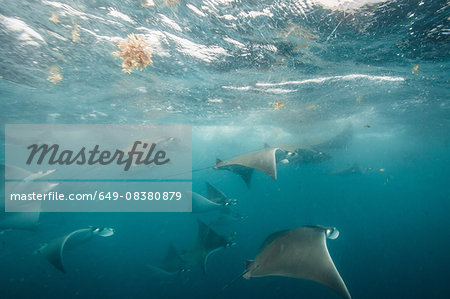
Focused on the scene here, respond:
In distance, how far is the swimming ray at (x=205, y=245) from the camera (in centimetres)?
640

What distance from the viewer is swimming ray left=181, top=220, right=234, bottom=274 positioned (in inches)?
252

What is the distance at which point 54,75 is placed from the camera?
1037cm

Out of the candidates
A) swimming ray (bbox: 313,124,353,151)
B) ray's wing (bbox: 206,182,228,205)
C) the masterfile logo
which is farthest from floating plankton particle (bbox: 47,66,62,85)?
swimming ray (bbox: 313,124,353,151)

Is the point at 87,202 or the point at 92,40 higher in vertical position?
the point at 92,40

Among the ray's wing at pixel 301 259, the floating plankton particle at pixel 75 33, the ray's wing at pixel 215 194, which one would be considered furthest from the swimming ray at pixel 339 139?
the floating plankton particle at pixel 75 33

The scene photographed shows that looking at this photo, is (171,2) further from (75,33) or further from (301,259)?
(301,259)

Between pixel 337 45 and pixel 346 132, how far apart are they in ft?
35.1

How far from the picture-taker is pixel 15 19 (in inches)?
252

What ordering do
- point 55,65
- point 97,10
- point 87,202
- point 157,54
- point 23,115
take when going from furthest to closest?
point 87,202, point 23,115, point 55,65, point 157,54, point 97,10

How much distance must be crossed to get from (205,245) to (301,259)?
4287 mm

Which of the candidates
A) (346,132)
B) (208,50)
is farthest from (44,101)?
(346,132)

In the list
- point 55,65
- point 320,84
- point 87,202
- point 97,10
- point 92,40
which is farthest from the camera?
point 87,202

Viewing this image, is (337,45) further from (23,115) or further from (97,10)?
(23,115)

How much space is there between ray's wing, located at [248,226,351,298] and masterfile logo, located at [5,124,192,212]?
10.8 ft
